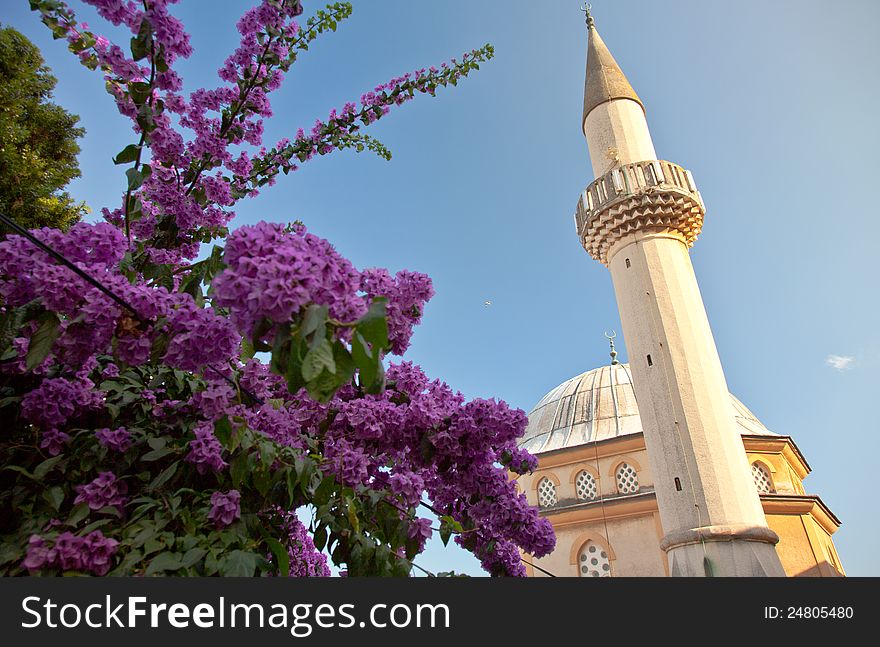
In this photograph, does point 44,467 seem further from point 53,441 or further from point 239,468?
point 239,468

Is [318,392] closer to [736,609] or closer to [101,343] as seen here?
[101,343]

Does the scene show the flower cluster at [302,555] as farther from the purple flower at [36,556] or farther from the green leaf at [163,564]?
the purple flower at [36,556]

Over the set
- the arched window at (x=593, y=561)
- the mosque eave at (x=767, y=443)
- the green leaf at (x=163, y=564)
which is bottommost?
the green leaf at (x=163, y=564)

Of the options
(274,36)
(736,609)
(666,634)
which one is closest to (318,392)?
(666,634)

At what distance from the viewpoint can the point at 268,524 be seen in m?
2.30

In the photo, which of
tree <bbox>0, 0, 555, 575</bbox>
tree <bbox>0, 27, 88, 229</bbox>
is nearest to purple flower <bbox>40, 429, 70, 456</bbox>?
tree <bbox>0, 0, 555, 575</bbox>

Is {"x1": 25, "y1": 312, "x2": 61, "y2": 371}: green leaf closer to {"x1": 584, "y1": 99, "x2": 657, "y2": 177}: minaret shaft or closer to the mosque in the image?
the mosque

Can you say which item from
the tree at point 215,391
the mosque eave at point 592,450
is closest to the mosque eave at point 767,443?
the mosque eave at point 592,450

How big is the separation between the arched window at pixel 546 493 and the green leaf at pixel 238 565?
50.9 ft

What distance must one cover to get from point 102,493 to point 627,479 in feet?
50.8

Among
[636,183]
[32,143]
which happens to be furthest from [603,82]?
[32,143]

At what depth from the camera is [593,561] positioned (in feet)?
49.0

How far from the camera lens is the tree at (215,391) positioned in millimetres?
1458

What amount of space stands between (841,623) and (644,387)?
28.5 ft
